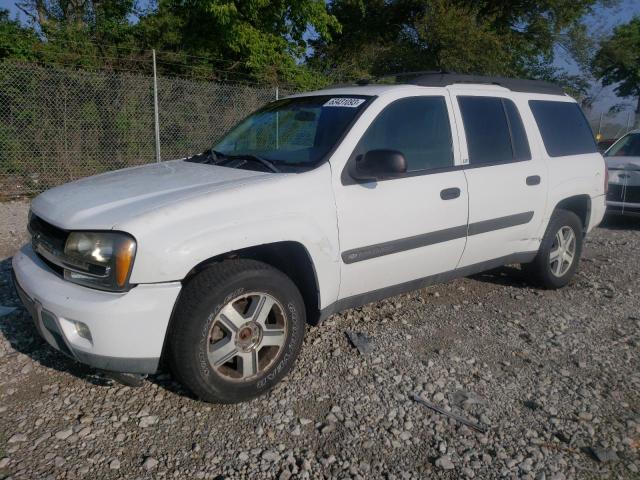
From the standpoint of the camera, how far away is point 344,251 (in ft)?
10.4

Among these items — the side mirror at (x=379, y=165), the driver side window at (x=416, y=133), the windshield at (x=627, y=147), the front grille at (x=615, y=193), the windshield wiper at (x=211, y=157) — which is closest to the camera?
the side mirror at (x=379, y=165)

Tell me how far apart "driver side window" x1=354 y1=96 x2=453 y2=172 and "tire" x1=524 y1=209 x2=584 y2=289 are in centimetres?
150

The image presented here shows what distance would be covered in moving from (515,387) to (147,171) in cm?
279

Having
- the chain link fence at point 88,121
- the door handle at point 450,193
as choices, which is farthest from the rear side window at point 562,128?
the chain link fence at point 88,121

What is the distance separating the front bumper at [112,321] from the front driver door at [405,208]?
1.16 metres

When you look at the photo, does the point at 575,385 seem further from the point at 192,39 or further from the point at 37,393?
the point at 192,39

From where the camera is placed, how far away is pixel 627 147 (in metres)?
8.57

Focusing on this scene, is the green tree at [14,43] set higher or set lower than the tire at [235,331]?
higher

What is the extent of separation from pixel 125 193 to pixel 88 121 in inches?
281

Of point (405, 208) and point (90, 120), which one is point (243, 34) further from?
point (405, 208)

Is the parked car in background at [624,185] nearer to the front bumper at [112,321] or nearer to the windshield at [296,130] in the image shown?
the windshield at [296,130]

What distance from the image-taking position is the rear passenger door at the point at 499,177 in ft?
12.9

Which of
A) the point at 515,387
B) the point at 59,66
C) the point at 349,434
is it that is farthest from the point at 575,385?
the point at 59,66

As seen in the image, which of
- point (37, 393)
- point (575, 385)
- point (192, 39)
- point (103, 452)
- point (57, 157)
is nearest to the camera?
point (103, 452)
